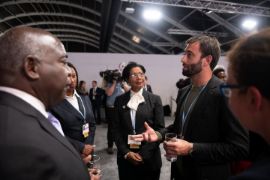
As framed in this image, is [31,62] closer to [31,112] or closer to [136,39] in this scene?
[31,112]

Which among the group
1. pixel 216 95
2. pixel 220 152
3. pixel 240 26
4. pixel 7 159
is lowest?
pixel 220 152

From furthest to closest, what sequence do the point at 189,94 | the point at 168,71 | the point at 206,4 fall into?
the point at 168,71, the point at 206,4, the point at 189,94

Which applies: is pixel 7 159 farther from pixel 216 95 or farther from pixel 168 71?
pixel 168 71

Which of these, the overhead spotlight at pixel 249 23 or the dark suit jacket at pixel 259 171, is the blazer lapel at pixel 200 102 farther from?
the overhead spotlight at pixel 249 23

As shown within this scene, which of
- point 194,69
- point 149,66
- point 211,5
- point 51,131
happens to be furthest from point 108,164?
point 211,5

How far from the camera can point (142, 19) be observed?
1063 centimetres

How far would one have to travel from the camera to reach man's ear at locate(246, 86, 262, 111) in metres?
0.72

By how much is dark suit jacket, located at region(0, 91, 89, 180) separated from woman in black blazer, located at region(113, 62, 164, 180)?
4.48 feet

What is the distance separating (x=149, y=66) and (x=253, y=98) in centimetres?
742

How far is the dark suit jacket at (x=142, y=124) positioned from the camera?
2.30 meters

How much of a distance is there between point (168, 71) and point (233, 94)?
748 cm

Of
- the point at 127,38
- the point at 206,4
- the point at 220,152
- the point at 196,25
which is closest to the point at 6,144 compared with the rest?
the point at 220,152

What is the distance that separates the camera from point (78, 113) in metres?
2.21

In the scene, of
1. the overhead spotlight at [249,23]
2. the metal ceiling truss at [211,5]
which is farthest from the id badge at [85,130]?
the overhead spotlight at [249,23]
